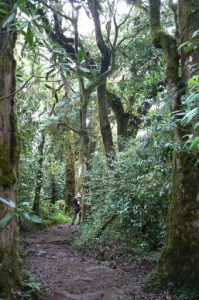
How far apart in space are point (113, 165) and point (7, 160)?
6196 mm

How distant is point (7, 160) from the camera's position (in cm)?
466

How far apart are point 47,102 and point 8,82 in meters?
12.6

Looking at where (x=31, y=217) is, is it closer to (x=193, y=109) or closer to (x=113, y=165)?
(x=193, y=109)

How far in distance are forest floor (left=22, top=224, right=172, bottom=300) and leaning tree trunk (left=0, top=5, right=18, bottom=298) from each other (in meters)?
1.04

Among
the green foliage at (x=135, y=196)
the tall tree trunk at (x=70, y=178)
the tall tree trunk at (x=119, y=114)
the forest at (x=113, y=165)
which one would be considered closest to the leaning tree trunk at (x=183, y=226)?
the forest at (x=113, y=165)

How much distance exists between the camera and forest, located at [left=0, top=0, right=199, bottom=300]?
4.22 m

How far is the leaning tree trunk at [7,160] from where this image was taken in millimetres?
4297

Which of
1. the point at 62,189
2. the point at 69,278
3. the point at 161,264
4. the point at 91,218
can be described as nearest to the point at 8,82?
the point at 161,264

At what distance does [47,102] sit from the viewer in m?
17.1

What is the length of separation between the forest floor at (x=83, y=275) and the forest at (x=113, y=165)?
2 centimetres

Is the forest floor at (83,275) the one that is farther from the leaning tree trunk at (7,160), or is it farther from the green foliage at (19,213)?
the green foliage at (19,213)

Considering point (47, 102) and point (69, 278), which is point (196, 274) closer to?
point (69, 278)

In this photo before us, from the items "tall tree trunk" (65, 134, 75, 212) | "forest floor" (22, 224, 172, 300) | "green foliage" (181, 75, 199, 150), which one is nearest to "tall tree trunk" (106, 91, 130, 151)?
"tall tree trunk" (65, 134, 75, 212)

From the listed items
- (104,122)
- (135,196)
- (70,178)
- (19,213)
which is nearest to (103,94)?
(104,122)
